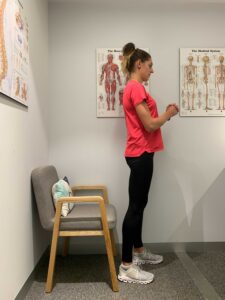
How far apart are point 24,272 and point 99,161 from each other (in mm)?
1037

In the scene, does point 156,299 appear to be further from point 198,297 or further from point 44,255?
point 44,255

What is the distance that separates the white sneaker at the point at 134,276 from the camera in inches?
75.5

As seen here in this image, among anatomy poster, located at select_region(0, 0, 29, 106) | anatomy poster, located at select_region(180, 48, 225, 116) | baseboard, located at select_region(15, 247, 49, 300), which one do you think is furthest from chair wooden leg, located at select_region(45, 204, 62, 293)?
anatomy poster, located at select_region(180, 48, 225, 116)

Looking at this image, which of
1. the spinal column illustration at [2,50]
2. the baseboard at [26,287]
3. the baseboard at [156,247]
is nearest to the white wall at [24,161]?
the baseboard at [26,287]

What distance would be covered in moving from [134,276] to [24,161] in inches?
40.9

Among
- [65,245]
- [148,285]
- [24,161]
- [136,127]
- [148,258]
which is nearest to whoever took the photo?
[24,161]

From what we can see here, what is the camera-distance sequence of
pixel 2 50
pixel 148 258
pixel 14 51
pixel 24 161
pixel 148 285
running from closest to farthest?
pixel 2 50
pixel 14 51
pixel 24 161
pixel 148 285
pixel 148 258

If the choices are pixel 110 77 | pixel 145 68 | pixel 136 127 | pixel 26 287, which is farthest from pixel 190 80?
Result: pixel 26 287

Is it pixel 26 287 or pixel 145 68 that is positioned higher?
pixel 145 68

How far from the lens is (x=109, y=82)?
95.7 inches

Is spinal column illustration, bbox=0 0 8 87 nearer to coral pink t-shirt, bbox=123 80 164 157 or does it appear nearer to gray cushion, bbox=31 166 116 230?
gray cushion, bbox=31 166 116 230

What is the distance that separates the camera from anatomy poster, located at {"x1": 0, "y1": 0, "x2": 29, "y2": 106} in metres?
1.40

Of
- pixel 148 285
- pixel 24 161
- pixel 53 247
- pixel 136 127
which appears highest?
pixel 136 127

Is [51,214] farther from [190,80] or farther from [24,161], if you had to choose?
[190,80]
